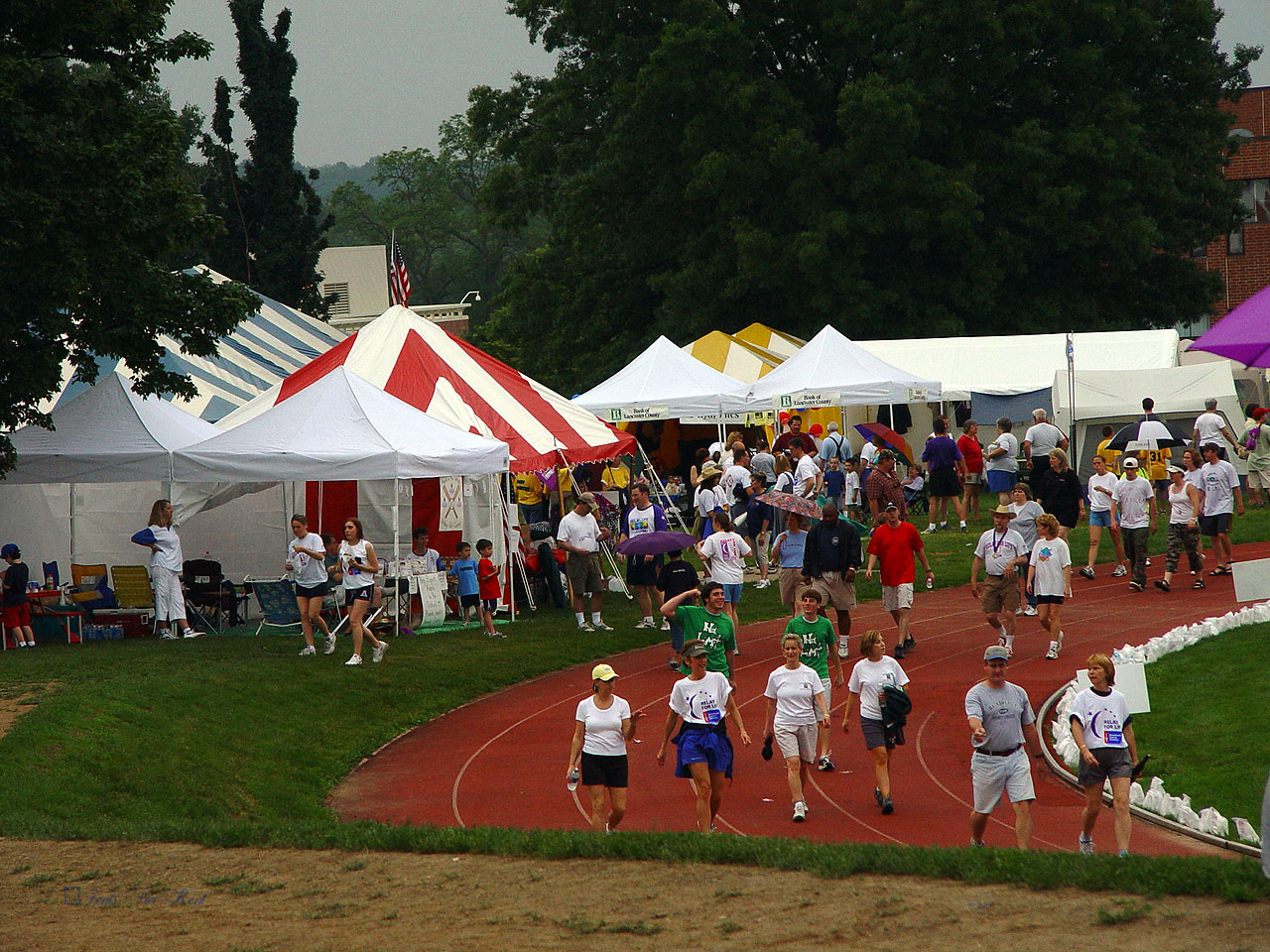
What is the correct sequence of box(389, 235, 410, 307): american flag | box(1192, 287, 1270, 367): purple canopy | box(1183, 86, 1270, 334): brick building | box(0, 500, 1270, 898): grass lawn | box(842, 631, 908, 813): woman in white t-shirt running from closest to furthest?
1. box(1192, 287, 1270, 367): purple canopy
2. box(0, 500, 1270, 898): grass lawn
3. box(842, 631, 908, 813): woman in white t-shirt
4. box(389, 235, 410, 307): american flag
5. box(1183, 86, 1270, 334): brick building

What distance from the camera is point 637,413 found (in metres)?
28.0

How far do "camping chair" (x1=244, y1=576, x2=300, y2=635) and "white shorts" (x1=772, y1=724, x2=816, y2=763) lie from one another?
9394 mm

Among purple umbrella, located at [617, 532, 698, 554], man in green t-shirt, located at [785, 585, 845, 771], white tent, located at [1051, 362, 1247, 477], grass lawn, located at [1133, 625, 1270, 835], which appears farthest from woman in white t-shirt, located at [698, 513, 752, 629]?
white tent, located at [1051, 362, 1247, 477]

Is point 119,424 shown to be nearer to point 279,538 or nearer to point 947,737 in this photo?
point 279,538

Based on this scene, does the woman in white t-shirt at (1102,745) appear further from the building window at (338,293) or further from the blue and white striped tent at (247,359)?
the building window at (338,293)

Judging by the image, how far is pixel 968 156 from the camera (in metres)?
38.3

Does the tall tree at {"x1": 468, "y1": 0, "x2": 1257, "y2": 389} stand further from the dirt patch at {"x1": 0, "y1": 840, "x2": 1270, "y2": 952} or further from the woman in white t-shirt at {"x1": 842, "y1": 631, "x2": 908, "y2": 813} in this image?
the dirt patch at {"x1": 0, "y1": 840, "x2": 1270, "y2": 952}

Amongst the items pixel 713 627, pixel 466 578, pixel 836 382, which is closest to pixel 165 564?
pixel 466 578

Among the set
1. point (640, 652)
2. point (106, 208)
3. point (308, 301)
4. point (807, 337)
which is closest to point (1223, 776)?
point (640, 652)

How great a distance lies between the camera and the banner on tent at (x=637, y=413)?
2797cm

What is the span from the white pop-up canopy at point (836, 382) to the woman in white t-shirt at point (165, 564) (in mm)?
12895

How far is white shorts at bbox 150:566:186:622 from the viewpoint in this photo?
60.2 ft

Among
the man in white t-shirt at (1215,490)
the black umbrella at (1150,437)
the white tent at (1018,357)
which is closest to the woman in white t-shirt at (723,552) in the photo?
the man in white t-shirt at (1215,490)

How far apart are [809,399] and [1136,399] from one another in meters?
6.43
